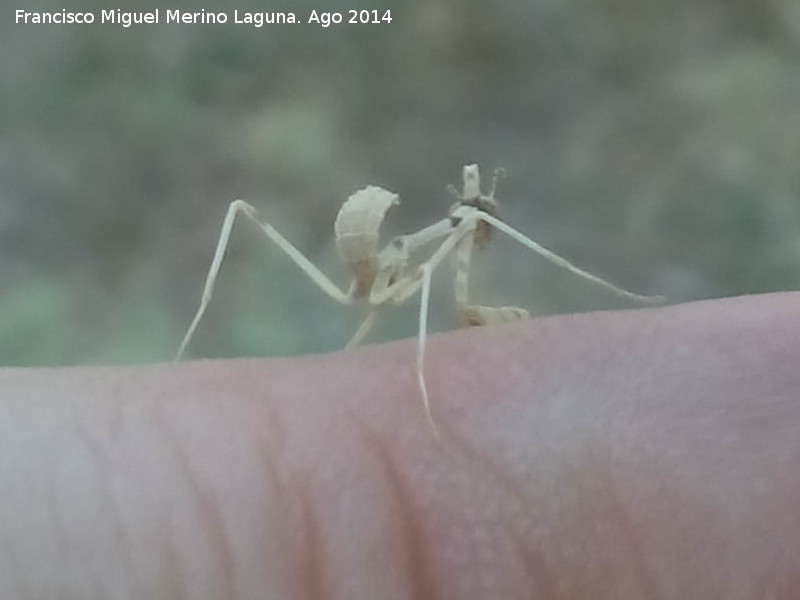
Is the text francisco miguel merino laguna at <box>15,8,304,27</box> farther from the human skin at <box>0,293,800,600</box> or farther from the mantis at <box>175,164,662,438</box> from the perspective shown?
the human skin at <box>0,293,800,600</box>

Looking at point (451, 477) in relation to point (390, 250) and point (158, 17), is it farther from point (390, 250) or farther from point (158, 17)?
point (158, 17)

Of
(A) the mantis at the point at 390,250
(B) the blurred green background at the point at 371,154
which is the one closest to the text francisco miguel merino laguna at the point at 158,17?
(B) the blurred green background at the point at 371,154

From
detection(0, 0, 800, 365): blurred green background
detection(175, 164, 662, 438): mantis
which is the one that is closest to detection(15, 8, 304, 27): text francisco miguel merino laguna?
detection(0, 0, 800, 365): blurred green background

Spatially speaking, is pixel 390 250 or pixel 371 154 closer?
pixel 390 250

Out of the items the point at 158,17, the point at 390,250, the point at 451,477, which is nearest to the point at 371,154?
the point at 158,17

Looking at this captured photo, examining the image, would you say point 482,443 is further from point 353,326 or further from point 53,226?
point 53,226

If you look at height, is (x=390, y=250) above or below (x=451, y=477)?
above
